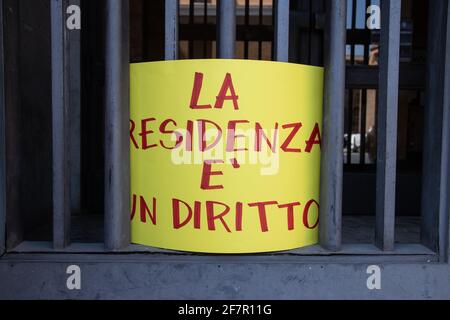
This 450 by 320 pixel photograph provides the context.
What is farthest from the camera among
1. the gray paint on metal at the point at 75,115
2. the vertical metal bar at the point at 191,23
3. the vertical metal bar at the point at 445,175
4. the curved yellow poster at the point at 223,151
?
the vertical metal bar at the point at 191,23

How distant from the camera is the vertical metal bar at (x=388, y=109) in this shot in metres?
2.75

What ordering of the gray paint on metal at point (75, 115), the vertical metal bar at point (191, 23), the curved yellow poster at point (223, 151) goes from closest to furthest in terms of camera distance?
the curved yellow poster at point (223, 151) → the gray paint on metal at point (75, 115) → the vertical metal bar at point (191, 23)

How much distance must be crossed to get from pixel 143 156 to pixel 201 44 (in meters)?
2.68

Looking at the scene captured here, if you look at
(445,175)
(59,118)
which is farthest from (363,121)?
(59,118)

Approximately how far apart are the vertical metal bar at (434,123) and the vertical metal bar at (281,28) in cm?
107

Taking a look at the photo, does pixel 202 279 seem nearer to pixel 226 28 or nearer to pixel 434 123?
pixel 226 28

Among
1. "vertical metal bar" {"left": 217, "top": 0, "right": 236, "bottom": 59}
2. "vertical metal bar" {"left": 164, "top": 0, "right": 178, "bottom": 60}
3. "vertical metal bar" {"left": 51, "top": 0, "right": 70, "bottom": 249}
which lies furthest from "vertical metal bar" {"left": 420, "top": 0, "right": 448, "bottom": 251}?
"vertical metal bar" {"left": 51, "top": 0, "right": 70, "bottom": 249}

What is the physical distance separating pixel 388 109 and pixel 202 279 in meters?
1.69

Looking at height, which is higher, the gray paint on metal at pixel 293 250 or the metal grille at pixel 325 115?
the metal grille at pixel 325 115

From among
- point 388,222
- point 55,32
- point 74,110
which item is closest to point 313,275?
point 388,222

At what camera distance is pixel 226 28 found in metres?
2.67

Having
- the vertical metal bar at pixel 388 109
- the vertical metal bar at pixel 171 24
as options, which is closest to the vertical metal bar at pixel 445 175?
the vertical metal bar at pixel 388 109

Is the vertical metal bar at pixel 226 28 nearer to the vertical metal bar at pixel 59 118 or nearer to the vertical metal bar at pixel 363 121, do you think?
the vertical metal bar at pixel 59 118

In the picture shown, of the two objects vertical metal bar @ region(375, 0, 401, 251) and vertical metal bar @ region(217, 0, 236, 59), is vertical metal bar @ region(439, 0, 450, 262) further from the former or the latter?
vertical metal bar @ region(217, 0, 236, 59)
